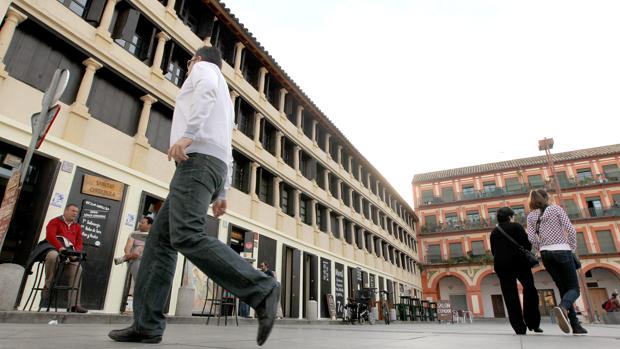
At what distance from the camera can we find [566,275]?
4.70 meters

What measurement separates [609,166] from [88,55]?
45757 mm

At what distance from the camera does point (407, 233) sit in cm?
3825

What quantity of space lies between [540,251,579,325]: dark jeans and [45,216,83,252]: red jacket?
7730 mm

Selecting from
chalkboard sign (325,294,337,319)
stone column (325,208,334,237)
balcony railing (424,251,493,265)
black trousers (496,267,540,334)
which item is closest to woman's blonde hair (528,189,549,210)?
black trousers (496,267,540,334)

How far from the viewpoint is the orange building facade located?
33.6m

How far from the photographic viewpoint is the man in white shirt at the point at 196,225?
206 centimetres

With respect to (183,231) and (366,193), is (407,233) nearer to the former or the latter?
(366,193)

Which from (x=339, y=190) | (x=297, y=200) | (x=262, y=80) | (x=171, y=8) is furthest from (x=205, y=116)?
(x=339, y=190)

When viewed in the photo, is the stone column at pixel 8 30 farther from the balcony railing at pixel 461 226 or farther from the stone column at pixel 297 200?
the balcony railing at pixel 461 226

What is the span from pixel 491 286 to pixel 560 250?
37.1 meters

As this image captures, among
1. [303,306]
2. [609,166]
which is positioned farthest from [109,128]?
[609,166]

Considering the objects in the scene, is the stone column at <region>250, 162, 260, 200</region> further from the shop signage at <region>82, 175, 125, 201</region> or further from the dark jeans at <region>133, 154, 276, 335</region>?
the dark jeans at <region>133, 154, 276, 335</region>

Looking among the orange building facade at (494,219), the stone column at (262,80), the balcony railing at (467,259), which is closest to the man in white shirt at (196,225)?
the stone column at (262,80)

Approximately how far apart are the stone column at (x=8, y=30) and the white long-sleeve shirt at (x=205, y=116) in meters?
7.73
